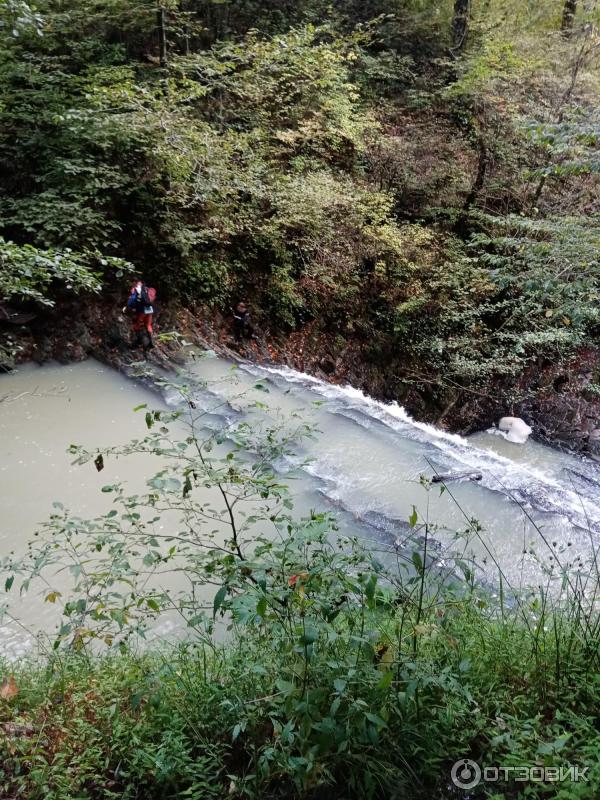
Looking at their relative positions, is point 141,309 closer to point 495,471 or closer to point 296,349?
point 296,349

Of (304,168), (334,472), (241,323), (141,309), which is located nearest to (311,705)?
(334,472)

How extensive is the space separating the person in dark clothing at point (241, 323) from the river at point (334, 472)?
1.28 meters

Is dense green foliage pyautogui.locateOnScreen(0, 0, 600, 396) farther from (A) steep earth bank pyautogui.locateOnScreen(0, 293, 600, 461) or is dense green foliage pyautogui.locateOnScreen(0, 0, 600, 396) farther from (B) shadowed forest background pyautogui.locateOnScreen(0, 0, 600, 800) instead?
(A) steep earth bank pyautogui.locateOnScreen(0, 293, 600, 461)

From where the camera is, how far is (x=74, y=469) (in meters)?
6.06

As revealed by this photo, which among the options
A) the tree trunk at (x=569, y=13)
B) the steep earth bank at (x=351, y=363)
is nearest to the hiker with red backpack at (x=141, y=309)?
the steep earth bank at (x=351, y=363)

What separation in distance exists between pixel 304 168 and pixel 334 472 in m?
7.58

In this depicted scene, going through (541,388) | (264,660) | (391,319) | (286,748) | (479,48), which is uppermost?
(479,48)

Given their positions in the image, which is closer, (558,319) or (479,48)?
(558,319)

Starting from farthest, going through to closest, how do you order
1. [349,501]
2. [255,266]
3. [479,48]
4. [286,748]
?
[479,48], [255,266], [349,501], [286,748]

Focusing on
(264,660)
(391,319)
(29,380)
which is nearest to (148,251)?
(29,380)

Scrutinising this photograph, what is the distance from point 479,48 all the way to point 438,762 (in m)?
14.8

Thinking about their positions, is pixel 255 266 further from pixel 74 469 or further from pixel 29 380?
pixel 74 469

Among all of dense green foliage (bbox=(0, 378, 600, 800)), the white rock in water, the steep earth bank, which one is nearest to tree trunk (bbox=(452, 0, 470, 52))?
the steep earth bank

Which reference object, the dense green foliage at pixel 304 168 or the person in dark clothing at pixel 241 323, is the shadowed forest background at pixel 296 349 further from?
the person in dark clothing at pixel 241 323
